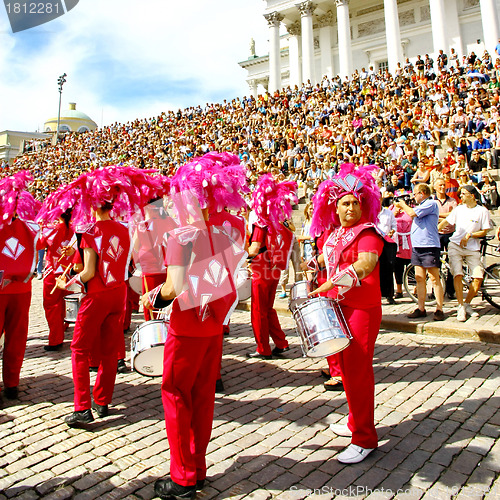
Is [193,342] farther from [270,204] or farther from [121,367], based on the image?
[270,204]

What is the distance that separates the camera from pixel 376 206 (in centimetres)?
371

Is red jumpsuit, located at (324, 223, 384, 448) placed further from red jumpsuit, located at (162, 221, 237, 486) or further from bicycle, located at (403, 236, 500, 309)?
bicycle, located at (403, 236, 500, 309)

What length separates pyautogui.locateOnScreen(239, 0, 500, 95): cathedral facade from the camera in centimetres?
3184

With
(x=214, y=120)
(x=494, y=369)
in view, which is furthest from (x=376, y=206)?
(x=214, y=120)

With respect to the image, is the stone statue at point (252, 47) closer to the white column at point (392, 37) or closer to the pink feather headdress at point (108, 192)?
the white column at point (392, 37)

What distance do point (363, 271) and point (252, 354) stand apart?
293 cm

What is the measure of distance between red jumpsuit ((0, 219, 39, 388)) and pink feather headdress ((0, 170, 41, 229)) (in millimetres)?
131

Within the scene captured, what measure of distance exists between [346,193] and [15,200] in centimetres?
345

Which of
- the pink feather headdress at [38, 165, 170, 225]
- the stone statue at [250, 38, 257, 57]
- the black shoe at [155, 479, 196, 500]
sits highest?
the stone statue at [250, 38, 257, 57]

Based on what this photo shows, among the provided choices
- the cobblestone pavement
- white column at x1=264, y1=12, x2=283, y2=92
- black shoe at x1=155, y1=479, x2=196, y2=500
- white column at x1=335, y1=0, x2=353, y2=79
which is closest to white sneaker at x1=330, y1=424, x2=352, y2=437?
the cobblestone pavement

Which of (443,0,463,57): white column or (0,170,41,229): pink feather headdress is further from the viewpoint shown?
(443,0,463,57): white column

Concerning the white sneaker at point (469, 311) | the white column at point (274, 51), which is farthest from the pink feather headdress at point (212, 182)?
the white column at point (274, 51)

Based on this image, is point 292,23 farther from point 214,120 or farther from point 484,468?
point 484,468

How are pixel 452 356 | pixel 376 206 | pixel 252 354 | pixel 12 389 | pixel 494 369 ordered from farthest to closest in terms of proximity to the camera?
pixel 252 354
pixel 452 356
pixel 494 369
pixel 12 389
pixel 376 206
